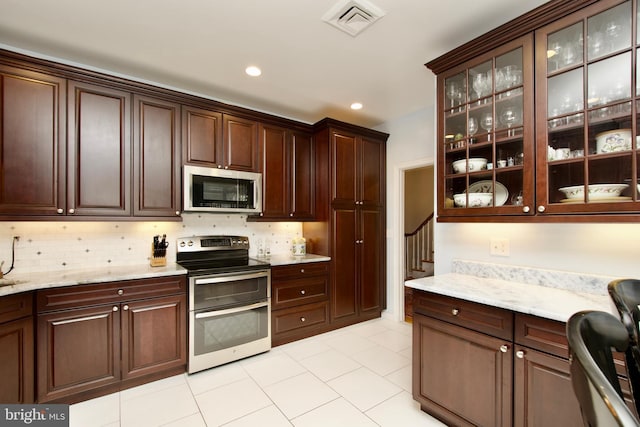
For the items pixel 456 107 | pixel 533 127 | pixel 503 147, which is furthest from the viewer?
pixel 456 107

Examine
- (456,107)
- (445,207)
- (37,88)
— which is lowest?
(445,207)

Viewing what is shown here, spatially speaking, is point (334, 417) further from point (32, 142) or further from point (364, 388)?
point (32, 142)

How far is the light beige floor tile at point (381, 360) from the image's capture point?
8.47 feet

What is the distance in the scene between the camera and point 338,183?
137 inches

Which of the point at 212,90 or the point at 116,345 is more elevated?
the point at 212,90

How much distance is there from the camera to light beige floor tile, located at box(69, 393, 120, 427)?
1.89 metres

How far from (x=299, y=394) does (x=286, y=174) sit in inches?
86.0

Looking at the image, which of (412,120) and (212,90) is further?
(412,120)

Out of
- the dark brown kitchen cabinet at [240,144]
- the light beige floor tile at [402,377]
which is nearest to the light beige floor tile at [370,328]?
the light beige floor tile at [402,377]

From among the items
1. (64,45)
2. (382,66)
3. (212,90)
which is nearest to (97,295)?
(64,45)

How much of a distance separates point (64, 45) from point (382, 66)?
8.24 feet

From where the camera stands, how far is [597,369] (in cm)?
45

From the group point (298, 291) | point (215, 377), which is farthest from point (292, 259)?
point (215, 377)

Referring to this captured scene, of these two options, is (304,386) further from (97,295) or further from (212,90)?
(212,90)
